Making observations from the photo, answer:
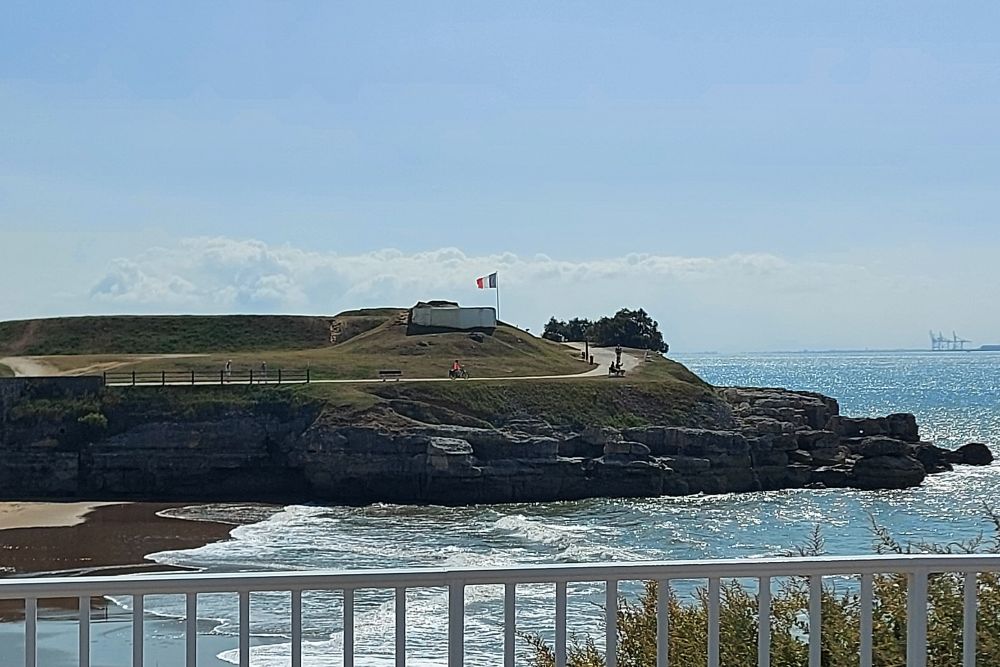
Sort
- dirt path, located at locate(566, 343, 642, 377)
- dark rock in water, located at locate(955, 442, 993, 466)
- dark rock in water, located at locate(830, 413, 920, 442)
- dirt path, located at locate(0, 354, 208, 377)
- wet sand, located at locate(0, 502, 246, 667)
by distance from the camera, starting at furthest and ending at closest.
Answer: dirt path, located at locate(566, 343, 642, 377) → dark rock in water, located at locate(955, 442, 993, 466) → dirt path, located at locate(0, 354, 208, 377) → dark rock in water, located at locate(830, 413, 920, 442) → wet sand, located at locate(0, 502, 246, 667)

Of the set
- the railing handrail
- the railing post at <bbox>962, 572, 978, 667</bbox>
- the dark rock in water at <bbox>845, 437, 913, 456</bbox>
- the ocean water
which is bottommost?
the ocean water

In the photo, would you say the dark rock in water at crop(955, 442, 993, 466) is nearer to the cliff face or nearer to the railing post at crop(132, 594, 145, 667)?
the cliff face

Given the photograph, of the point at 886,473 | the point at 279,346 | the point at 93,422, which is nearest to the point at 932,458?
the point at 886,473

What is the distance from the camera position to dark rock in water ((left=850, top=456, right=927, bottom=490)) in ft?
131

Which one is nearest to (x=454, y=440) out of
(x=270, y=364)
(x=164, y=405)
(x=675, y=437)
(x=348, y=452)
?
(x=348, y=452)

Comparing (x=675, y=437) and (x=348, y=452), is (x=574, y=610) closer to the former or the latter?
(x=348, y=452)

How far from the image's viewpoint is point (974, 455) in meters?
47.7

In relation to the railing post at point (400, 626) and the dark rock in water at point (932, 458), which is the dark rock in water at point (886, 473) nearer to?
the dark rock in water at point (932, 458)

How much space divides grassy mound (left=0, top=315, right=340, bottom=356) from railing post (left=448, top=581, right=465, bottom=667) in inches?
2309

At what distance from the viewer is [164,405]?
132ft

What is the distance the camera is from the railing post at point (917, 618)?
3471 millimetres

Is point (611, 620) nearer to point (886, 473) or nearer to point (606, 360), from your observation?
point (886, 473)

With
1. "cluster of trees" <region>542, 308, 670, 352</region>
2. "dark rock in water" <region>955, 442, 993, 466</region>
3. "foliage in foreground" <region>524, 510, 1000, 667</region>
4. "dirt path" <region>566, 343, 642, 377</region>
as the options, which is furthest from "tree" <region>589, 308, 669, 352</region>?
"foliage in foreground" <region>524, 510, 1000, 667</region>

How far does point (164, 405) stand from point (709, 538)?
2004cm
